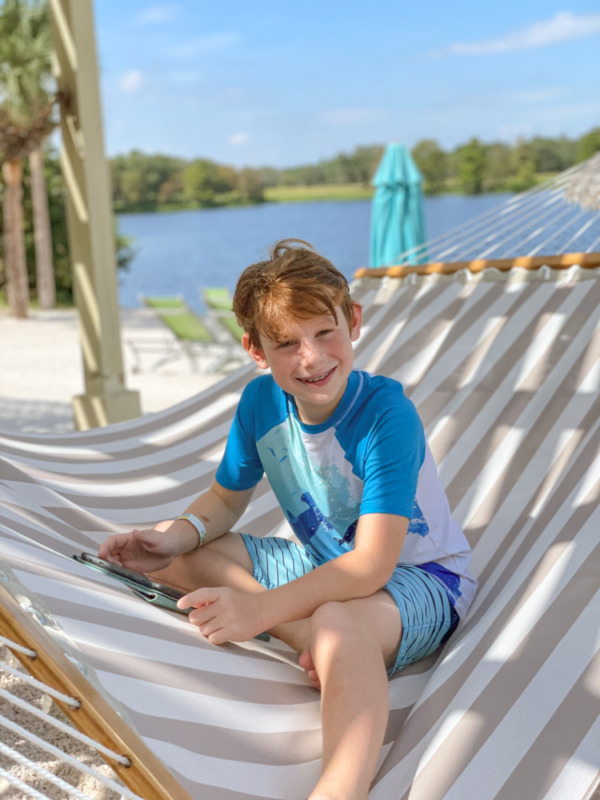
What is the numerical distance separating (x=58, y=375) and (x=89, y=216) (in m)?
4.57

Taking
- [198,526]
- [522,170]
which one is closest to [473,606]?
[198,526]

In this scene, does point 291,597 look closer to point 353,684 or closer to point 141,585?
point 353,684

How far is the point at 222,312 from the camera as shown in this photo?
23.3 feet

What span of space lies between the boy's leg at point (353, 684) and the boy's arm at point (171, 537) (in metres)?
0.37

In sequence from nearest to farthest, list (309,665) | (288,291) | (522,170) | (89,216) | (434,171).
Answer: (309,665)
(288,291)
(89,216)
(522,170)
(434,171)

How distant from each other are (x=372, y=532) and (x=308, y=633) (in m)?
0.21

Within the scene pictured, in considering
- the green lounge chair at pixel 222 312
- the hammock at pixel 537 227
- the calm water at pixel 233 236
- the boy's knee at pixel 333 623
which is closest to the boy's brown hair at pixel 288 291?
the boy's knee at pixel 333 623

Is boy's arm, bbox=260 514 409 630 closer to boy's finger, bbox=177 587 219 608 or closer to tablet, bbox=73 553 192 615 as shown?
boy's finger, bbox=177 587 219 608

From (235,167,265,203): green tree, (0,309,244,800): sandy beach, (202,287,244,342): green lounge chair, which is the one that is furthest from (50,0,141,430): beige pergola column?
(235,167,265,203): green tree

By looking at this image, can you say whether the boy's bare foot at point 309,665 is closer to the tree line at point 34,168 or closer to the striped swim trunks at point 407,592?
the striped swim trunks at point 407,592

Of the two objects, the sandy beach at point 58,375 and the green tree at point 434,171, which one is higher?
the green tree at point 434,171

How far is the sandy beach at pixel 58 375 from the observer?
655 cm

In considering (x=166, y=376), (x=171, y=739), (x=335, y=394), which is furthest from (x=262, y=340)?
(x=166, y=376)

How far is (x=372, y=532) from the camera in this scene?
1.36 m
